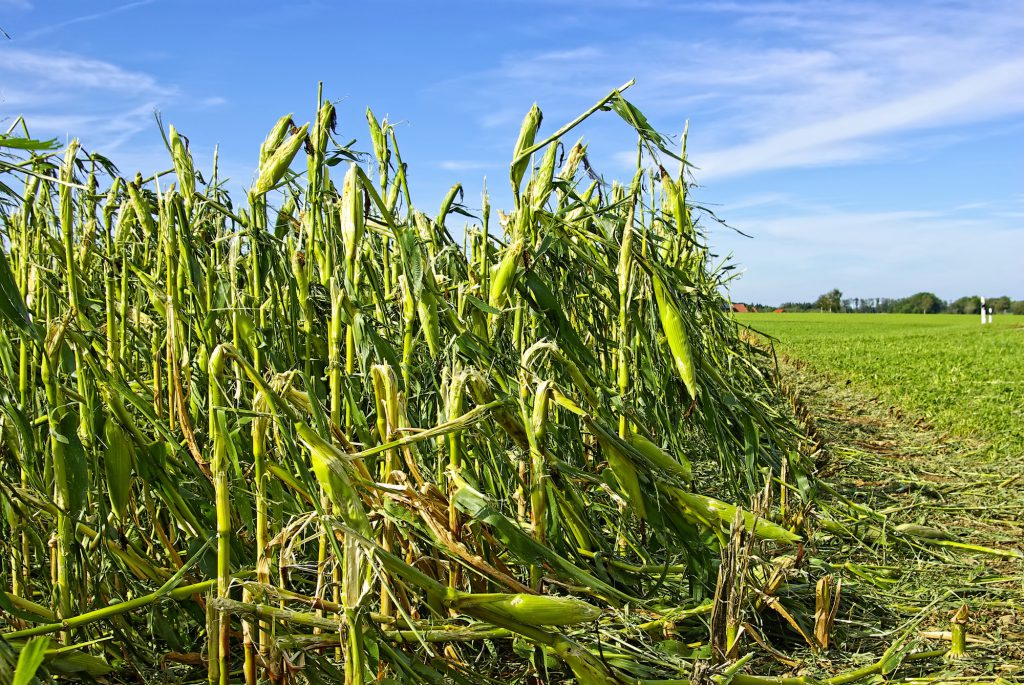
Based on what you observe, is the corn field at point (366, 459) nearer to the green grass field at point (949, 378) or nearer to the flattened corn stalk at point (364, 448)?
the flattened corn stalk at point (364, 448)

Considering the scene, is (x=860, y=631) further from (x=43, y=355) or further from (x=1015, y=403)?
(x=1015, y=403)

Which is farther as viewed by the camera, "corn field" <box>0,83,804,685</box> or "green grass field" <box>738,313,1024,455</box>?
"green grass field" <box>738,313,1024,455</box>

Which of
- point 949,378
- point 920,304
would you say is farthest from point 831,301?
point 949,378

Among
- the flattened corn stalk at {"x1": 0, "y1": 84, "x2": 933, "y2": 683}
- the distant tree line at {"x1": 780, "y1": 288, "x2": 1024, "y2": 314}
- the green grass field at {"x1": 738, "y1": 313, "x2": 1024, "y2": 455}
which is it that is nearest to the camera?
the flattened corn stalk at {"x1": 0, "y1": 84, "x2": 933, "y2": 683}

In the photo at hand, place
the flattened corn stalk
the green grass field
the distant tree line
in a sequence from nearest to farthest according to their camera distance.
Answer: the flattened corn stalk
the green grass field
the distant tree line

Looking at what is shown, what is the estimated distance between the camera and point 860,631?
191 cm

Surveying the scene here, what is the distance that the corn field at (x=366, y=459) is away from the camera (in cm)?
112

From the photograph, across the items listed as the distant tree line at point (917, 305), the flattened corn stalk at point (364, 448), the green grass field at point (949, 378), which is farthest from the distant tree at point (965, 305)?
the flattened corn stalk at point (364, 448)

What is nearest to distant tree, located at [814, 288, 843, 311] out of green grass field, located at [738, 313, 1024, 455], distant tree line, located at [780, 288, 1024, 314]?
distant tree line, located at [780, 288, 1024, 314]

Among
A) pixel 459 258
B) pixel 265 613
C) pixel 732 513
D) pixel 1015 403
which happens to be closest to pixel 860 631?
pixel 732 513

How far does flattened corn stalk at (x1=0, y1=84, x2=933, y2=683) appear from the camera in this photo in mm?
1111

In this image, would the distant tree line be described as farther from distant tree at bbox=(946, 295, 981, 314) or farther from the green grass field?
the green grass field

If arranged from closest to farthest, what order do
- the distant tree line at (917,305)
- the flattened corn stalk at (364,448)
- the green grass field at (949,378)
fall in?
the flattened corn stalk at (364,448) < the green grass field at (949,378) < the distant tree line at (917,305)

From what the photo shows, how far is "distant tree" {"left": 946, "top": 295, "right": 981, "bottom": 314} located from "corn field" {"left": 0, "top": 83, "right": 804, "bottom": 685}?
190 ft
